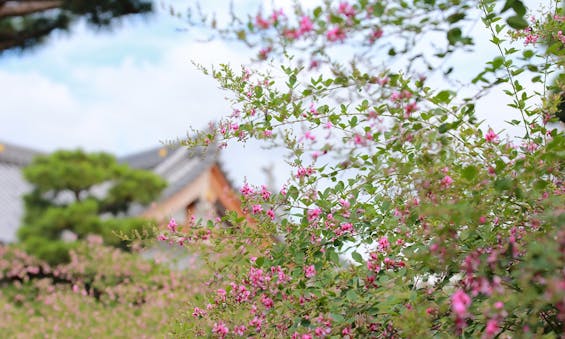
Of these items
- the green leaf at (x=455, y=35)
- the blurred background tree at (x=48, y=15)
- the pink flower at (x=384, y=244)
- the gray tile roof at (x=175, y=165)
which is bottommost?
the gray tile roof at (x=175, y=165)

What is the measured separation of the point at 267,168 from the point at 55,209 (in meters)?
8.61

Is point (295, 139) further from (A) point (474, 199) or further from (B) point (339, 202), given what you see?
(A) point (474, 199)

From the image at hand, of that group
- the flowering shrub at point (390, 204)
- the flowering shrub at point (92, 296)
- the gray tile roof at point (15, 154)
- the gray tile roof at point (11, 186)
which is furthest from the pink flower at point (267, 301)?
the gray tile roof at point (15, 154)

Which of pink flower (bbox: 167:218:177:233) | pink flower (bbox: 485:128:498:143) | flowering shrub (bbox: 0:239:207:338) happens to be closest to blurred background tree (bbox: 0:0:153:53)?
flowering shrub (bbox: 0:239:207:338)

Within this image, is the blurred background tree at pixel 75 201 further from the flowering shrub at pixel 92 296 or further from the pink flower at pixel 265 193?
the pink flower at pixel 265 193

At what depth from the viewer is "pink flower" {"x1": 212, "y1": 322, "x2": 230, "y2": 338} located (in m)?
3.31

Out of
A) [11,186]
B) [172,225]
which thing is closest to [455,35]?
[172,225]

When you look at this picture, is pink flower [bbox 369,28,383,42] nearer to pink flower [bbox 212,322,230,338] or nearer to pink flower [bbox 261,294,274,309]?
pink flower [bbox 261,294,274,309]

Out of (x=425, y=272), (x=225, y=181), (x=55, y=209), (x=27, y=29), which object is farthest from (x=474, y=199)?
(x=225, y=181)

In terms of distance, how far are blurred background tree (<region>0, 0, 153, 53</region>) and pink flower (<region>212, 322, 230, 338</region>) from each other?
373 inches

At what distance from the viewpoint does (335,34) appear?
7.39 ft

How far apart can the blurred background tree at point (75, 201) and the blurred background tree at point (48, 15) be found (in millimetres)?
2330

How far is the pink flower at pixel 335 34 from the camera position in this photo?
225cm

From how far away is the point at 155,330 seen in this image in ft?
26.6
